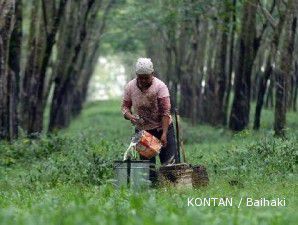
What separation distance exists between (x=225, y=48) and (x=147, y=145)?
1902 centimetres

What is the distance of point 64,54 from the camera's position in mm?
28188

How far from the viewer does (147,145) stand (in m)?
12.0

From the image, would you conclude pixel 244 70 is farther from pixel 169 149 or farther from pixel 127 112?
pixel 127 112

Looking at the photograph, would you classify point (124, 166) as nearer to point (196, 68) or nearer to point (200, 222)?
point (200, 222)

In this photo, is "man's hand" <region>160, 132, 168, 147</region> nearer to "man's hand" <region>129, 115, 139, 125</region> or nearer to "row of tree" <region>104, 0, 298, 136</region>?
"man's hand" <region>129, 115, 139, 125</region>

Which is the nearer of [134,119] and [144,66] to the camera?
[144,66]

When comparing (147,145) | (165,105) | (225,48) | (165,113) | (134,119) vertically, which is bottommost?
(147,145)

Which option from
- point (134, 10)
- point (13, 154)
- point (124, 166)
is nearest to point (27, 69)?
point (13, 154)

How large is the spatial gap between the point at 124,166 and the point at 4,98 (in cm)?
855

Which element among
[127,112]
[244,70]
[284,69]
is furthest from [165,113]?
[244,70]

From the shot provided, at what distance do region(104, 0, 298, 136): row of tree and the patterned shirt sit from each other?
3759mm

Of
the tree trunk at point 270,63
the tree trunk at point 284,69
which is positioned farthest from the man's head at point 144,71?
the tree trunk at point 270,63

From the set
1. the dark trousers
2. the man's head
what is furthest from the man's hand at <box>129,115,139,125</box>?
the man's head

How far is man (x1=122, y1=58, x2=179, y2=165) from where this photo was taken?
488 inches
